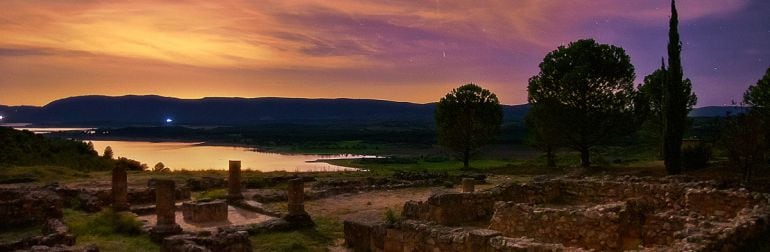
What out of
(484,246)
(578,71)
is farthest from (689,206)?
(578,71)

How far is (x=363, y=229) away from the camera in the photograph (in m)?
15.0

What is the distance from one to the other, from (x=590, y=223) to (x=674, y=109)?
24116 mm

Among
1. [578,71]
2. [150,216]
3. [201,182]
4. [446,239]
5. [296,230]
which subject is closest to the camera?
[446,239]

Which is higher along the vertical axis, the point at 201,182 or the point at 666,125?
the point at 666,125

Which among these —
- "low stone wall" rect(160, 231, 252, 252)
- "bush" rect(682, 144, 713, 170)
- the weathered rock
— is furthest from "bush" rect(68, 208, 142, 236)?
"bush" rect(682, 144, 713, 170)

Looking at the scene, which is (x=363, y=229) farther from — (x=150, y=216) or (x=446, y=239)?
(x=150, y=216)

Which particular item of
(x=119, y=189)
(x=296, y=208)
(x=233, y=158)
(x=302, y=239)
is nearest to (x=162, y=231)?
(x=302, y=239)

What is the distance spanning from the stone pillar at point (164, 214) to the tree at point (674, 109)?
88.5ft

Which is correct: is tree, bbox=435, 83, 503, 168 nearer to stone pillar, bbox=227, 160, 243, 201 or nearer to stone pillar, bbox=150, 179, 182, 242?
stone pillar, bbox=227, 160, 243, 201

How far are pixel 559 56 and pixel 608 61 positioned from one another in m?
3.26

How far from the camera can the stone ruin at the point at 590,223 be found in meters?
10.6

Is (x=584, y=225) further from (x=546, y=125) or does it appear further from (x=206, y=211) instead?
(x=546, y=125)

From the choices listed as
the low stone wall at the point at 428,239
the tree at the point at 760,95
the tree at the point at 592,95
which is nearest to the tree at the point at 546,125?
the tree at the point at 592,95

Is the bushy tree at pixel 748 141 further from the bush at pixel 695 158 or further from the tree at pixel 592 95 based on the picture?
the tree at pixel 592 95
